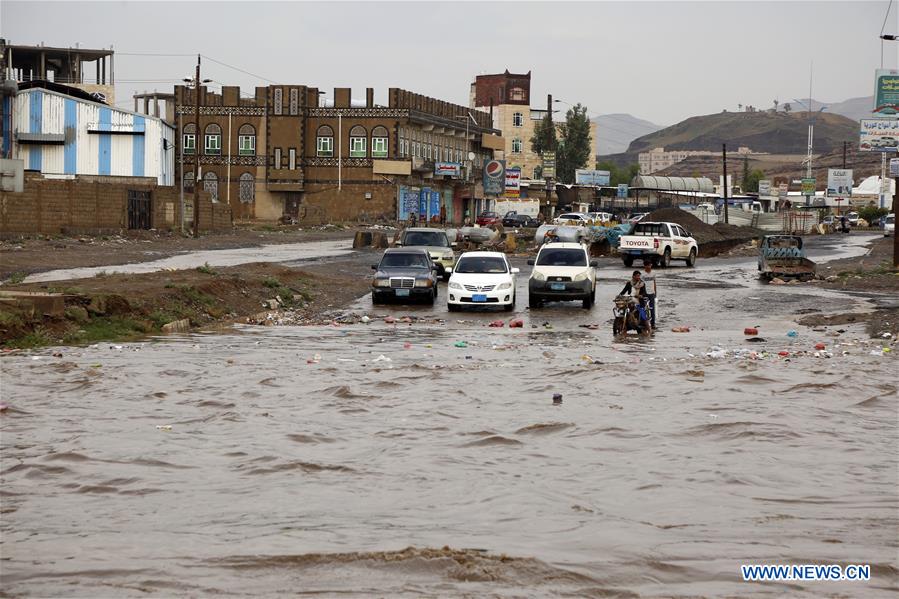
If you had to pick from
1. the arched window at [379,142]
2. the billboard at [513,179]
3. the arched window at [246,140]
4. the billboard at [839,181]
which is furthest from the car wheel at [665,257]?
the billboard at [839,181]

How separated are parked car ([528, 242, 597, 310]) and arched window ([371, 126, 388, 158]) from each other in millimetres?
58549

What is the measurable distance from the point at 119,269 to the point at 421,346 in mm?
15507

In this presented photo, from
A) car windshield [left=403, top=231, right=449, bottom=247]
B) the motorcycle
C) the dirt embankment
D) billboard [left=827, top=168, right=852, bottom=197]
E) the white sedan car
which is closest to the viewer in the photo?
the dirt embankment

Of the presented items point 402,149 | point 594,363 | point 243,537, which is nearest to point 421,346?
point 594,363

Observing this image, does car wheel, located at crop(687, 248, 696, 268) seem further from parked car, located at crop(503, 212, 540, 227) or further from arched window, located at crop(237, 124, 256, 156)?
arched window, located at crop(237, 124, 256, 156)

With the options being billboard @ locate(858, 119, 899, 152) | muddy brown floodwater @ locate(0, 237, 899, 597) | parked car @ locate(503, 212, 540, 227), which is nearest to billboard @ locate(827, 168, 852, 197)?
parked car @ locate(503, 212, 540, 227)

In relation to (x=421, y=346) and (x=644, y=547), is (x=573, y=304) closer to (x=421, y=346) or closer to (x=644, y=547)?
(x=421, y=346)

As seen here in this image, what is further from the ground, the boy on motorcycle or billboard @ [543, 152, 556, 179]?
billboard @ [543, 152, 556, 179]

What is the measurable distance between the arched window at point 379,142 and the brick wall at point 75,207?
30234 mm

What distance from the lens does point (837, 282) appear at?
1465 inches

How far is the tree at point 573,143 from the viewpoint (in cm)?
14188

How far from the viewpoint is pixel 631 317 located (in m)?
23.2

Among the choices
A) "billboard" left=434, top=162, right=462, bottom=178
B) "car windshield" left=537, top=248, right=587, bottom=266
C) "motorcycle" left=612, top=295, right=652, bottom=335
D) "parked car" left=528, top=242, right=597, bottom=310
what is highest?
"billboard" left=434, top=162, right=462, bottom=178

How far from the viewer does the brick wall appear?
152 feet
